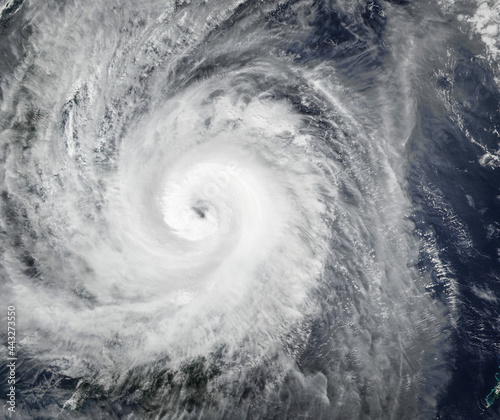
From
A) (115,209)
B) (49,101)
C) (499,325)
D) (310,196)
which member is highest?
(310,196)

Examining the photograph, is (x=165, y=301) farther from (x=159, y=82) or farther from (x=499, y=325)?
(x=499, y=325)

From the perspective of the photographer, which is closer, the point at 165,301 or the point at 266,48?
the point at 165,301

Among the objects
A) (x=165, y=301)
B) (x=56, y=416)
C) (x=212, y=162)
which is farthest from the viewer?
(x=212, y=162)

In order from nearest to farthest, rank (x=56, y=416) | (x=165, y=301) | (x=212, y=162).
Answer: (x=56, y=416) → (x=165, y=301) → (x=212, y=162)

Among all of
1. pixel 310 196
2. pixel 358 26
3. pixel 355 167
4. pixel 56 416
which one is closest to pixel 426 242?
pixel 355 167

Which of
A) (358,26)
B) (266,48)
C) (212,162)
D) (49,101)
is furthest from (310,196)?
(49,101)

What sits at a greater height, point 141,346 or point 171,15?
point 171,15

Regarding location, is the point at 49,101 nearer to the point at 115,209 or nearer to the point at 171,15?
the point at 115,209
